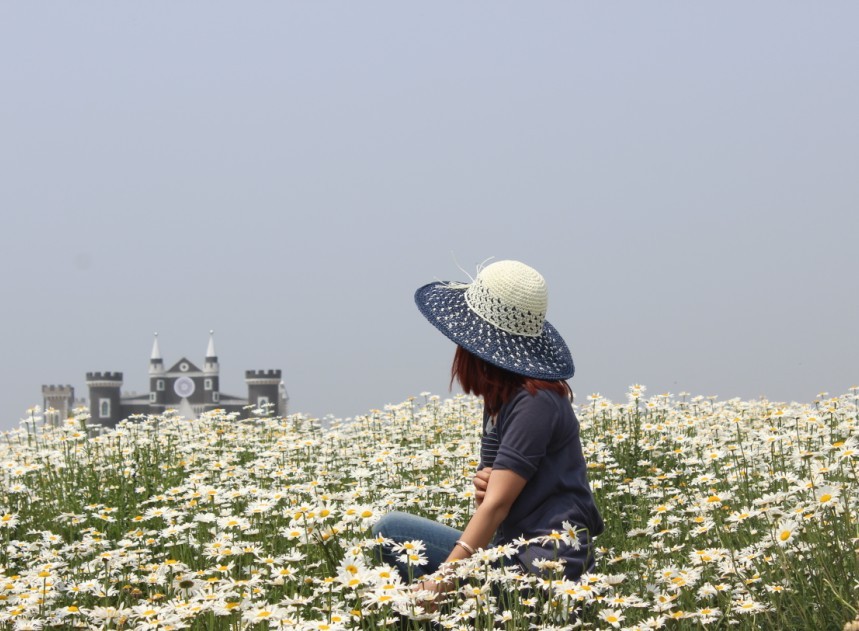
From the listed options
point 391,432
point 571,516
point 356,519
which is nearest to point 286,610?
point 356,519

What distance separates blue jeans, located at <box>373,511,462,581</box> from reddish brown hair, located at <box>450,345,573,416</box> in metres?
0.63

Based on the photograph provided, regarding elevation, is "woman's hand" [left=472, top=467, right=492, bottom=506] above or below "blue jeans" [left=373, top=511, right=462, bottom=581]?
above

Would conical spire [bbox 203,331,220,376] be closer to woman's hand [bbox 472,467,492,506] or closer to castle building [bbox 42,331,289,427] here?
castle building [bbox 42,331,289,427]

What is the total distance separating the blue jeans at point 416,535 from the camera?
13.9 ft

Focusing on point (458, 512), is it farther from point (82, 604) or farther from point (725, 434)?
point (725, 434)

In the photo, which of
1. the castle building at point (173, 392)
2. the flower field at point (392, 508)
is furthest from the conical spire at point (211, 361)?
the flower field at point (392, 508)

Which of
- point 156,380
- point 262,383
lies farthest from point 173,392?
point 262,383

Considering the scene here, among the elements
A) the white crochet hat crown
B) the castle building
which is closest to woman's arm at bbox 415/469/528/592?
the white crochet hat crown

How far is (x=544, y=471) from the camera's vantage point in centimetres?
395

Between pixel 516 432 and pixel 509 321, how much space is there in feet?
1.88

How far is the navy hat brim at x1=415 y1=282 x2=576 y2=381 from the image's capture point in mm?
3996

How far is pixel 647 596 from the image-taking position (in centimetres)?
406

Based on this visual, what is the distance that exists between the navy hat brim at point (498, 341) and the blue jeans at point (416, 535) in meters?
0.86

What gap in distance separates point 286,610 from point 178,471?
16.5 feet
